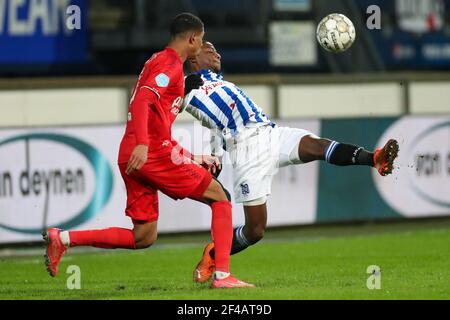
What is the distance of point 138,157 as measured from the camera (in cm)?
763

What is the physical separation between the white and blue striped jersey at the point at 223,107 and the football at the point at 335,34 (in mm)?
804

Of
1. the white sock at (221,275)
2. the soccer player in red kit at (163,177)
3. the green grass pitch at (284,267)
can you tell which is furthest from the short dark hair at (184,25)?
the green grass pitch at (284,267)

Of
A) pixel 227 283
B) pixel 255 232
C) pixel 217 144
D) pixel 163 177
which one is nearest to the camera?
pixel 163 177

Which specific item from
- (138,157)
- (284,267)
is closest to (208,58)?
(138,157)

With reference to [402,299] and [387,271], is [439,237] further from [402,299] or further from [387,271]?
[402,299]

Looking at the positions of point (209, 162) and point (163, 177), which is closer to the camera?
point (163, 177)

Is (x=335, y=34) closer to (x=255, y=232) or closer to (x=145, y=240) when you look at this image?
(x=255, y=232)

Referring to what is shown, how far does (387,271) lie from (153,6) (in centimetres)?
832

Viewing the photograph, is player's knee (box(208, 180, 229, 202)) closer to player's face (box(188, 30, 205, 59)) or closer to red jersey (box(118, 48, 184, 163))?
red jersey (box(118, 48, 184, 163))

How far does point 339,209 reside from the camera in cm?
1495

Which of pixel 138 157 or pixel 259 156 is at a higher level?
pixel 138 157

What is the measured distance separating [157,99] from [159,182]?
1.96ft

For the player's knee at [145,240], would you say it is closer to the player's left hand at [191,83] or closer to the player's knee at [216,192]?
the player's knee at [216,192]
